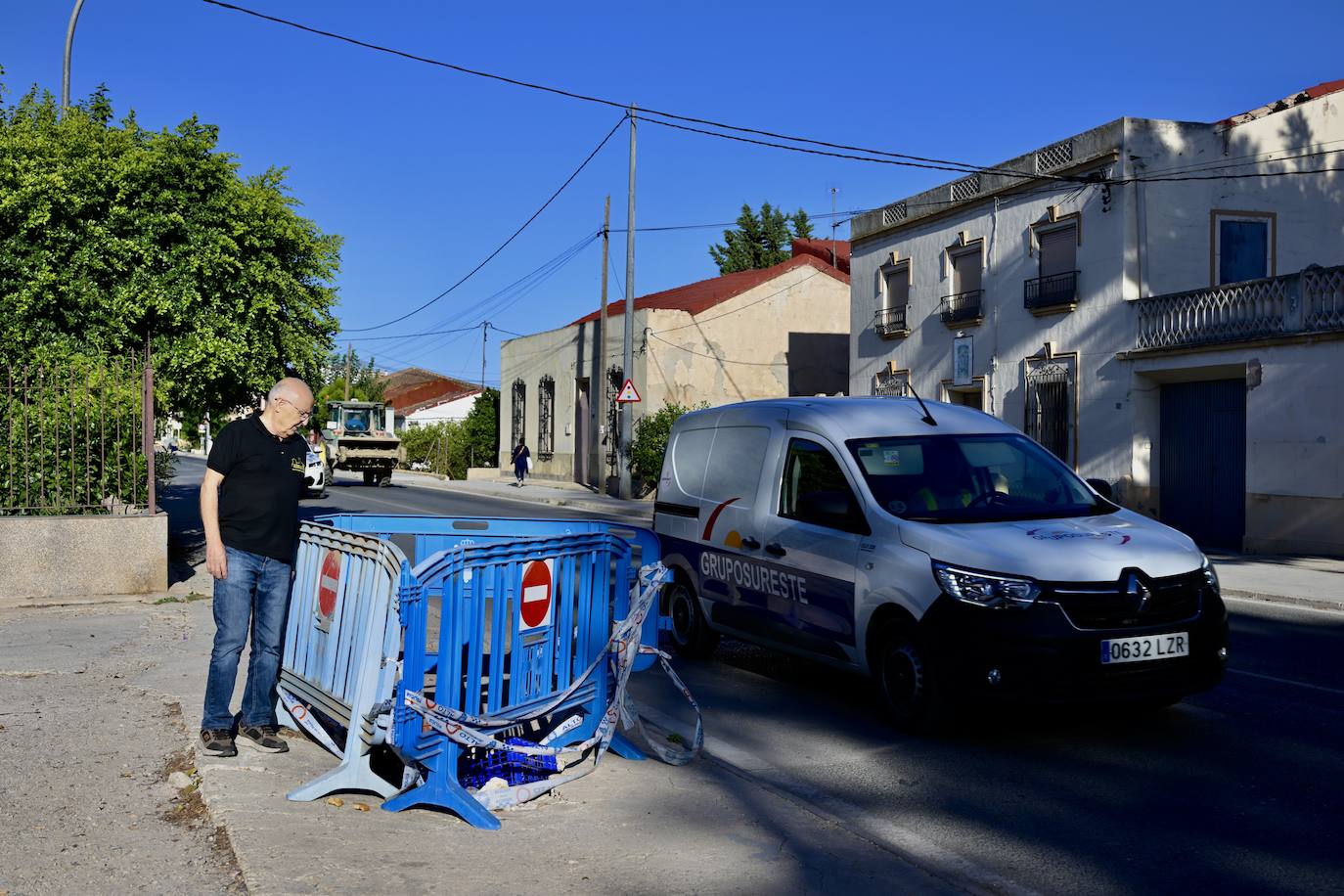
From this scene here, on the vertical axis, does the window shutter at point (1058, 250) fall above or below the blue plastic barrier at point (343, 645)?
above

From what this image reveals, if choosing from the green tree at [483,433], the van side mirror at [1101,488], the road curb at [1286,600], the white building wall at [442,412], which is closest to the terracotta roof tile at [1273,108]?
the road curb at [1286,600]

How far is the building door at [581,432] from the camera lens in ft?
144

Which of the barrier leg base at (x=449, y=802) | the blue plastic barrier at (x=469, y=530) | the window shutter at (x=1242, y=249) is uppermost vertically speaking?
the window shutter at (x=1242, y=249)

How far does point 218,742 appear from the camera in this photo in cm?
582

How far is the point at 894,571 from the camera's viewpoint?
267 inches

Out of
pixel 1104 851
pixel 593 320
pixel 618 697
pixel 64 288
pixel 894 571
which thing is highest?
pixel 593 320

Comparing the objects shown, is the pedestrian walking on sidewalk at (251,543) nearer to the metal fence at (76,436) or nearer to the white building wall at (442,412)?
the metal fence at (76,436)

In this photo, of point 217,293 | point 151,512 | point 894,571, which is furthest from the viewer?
point 217,293

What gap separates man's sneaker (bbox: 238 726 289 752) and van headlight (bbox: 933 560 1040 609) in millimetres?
3359

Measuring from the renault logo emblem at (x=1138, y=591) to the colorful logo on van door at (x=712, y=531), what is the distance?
2.73 m

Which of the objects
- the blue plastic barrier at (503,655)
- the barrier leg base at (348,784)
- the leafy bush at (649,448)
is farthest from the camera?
the leafy bush at (649,448)

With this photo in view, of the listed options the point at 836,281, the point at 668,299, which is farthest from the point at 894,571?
the point at 668,299

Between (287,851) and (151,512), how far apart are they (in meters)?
8.26

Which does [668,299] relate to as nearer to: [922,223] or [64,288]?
[922,223]
